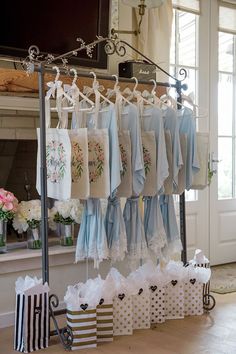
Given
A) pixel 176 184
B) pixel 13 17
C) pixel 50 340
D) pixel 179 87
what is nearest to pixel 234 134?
pixel 179 87

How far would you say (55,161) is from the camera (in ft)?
8.89

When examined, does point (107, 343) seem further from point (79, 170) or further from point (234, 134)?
point (234, 134)

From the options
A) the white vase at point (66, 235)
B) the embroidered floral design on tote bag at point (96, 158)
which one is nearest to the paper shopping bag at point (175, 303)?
the white vase at point (66, 235)

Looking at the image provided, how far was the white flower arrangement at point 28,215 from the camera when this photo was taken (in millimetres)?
3189

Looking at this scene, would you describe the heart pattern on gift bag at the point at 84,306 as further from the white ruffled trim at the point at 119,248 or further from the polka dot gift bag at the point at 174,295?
the polka dot gift bag at the point at 174,295

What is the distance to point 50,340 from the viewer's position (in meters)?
2.83

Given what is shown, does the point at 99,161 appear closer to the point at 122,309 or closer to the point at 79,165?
the point at 79,165

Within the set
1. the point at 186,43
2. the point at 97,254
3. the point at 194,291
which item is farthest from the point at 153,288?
the point at 186,43

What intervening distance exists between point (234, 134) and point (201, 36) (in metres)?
0.98

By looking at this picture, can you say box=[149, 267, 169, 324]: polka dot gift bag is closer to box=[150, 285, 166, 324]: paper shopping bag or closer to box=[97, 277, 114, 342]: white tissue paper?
box=[150, 285, 166, 324]: paper shopping bag

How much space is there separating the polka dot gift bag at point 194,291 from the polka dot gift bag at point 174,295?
55 mm

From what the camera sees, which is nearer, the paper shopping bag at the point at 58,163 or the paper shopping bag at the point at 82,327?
the paper shopping bag at the point at 58,163

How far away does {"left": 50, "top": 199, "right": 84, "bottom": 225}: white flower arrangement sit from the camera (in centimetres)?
332

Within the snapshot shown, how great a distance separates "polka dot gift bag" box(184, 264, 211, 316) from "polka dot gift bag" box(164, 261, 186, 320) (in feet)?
0.18
